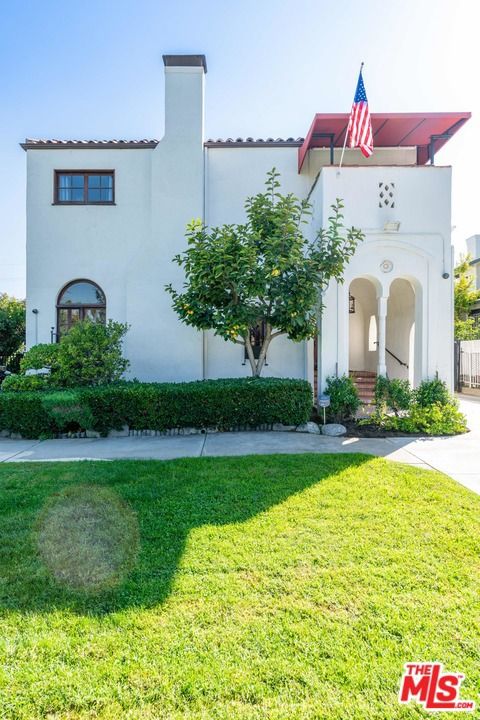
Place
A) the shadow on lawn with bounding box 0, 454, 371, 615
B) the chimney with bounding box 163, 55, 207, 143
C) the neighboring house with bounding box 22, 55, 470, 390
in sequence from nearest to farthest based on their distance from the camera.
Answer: the shadow on lawn with bounding box 0, 454, 371, 615 < the chimney with bounding box 163, 55, 207, 143 < the neighboring house with bounding box 22, 55, 470, 390

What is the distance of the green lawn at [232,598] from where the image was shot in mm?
1847

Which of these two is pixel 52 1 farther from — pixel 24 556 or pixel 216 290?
pixel 24 556

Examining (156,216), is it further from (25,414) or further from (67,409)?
(25,414)

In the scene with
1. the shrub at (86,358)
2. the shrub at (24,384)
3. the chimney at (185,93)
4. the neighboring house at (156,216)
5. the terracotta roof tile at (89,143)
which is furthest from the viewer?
the terracotta roof tile at (89,143)

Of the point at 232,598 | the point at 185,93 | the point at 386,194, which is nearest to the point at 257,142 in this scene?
the point at 185,93

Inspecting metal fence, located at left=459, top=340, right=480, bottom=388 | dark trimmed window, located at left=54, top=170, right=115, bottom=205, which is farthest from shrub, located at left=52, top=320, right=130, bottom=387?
metal fence, located at left=459, top=340, right=480, bottom=388

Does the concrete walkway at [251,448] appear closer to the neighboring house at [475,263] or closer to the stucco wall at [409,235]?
the stucco wall at [409,235]

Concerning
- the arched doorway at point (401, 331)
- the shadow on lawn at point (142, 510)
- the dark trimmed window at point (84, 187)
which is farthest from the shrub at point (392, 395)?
the dark trimmed window at point (84, 187)

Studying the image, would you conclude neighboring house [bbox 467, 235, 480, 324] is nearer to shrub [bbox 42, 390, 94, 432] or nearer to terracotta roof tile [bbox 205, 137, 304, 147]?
terracotta roof tile [bbox 205, 137, 304, 147]

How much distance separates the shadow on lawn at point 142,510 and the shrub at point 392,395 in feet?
9.58

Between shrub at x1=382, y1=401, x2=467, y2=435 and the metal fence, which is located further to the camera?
the metal fence

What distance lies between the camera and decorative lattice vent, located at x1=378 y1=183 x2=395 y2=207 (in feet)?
28.4

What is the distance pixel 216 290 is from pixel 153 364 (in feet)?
11.4

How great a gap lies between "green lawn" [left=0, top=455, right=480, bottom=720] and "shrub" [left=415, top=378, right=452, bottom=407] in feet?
13.4
